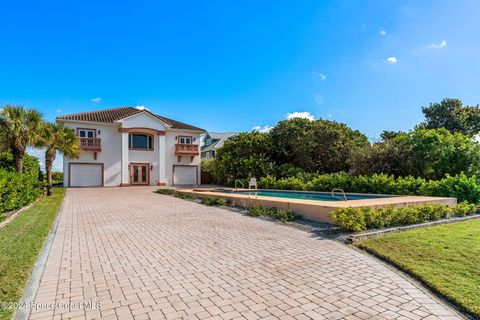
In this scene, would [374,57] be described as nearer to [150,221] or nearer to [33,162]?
[150,221]

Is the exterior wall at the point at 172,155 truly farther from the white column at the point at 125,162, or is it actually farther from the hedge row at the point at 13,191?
the hedge row at the point at 13,191

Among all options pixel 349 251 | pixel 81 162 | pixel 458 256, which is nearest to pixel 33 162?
pixel 81 162

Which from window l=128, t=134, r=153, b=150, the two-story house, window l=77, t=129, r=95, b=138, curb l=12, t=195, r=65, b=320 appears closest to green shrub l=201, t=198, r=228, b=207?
curb l=12, t=195, r=65, b=320

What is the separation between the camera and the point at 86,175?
1126 inches

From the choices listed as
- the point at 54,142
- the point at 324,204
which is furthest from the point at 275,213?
the point at 54,142

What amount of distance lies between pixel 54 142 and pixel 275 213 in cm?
1630

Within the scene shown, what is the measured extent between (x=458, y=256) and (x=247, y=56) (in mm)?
17073

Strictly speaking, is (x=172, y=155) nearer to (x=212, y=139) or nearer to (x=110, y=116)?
(x=110, y=116)

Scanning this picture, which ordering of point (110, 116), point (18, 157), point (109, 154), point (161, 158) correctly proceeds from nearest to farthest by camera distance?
point (18, 157)
point (109, 154)
point (110, 116)
point (161, 158)

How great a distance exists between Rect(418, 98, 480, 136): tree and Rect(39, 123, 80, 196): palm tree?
3400 centimetres

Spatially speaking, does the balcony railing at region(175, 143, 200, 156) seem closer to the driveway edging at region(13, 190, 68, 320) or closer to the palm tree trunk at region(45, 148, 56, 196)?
the palm tree trunk at region(45, 148, 56, 196)

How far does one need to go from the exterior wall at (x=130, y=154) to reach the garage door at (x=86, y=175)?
0.41m

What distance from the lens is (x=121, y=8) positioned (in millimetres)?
14461

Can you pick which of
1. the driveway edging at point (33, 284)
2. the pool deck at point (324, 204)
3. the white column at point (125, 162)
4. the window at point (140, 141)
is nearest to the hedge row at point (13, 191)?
the driveway edging at point (33, 284)
